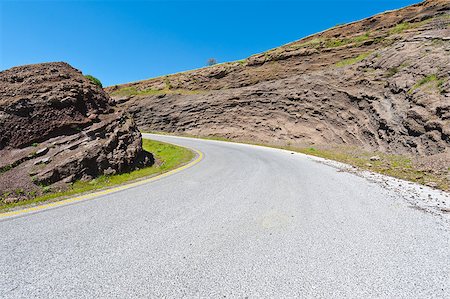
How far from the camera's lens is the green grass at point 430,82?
13.4 metres

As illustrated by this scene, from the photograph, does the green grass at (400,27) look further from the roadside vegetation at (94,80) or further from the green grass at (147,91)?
the roadside vegetation at (94,80)

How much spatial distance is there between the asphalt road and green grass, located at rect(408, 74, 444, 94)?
41.9ft

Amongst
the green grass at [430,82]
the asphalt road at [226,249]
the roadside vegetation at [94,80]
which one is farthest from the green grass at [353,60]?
the roadside vegetation at [94,80]

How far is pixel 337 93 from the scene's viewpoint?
21.1 metres

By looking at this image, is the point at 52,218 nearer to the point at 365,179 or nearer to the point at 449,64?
the point at 365,179

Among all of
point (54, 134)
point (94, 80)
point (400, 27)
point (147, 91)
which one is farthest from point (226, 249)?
point (147, 91)

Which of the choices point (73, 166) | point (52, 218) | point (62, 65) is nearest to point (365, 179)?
point (52, 218)

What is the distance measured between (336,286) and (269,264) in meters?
0.72

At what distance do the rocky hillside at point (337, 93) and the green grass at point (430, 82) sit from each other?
55 mm

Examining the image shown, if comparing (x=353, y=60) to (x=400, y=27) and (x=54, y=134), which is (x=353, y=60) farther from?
(x=54, y=134)

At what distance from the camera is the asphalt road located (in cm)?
230

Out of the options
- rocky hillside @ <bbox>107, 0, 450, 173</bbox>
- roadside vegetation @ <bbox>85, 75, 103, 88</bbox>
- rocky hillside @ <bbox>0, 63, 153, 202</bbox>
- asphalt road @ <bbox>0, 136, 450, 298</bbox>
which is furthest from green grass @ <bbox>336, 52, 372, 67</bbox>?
roadside vegetation @ <bbox>85, 75, 103, 88</bbox>

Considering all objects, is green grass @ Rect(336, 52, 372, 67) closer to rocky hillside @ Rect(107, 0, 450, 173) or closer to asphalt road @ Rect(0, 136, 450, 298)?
rocky hillside @ Rect(107, 0, 450, 173)

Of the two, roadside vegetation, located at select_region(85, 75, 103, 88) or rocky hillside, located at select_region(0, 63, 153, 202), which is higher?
roadside vegetation, located at select_region(85, 75, 103, 88)
